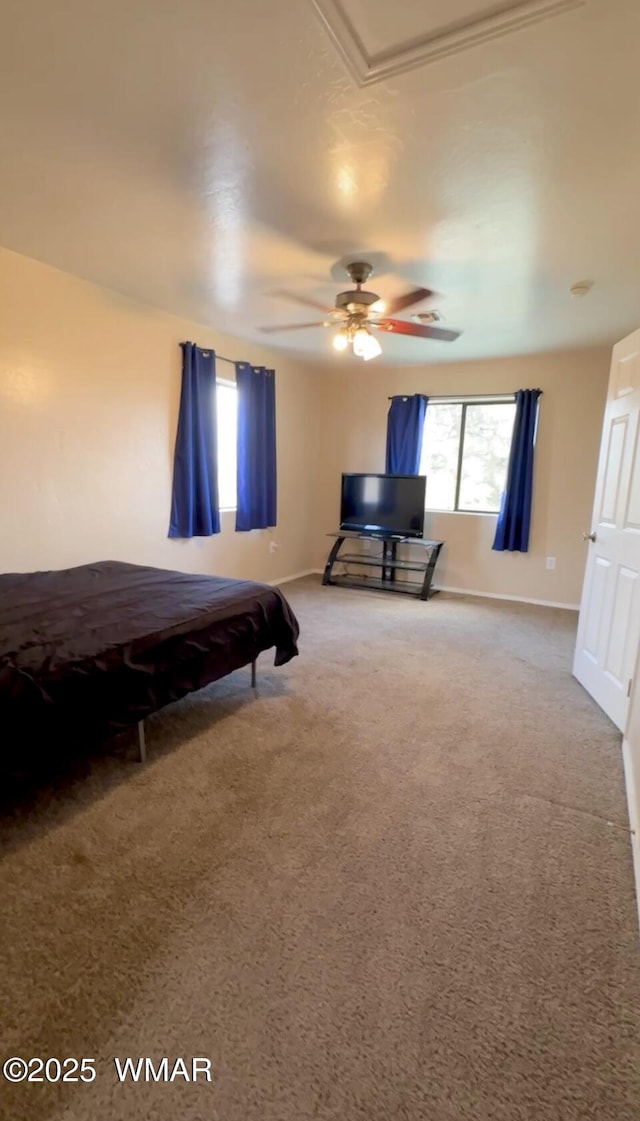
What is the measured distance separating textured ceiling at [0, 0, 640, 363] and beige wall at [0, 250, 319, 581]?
0.33 meters

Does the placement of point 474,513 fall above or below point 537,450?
below

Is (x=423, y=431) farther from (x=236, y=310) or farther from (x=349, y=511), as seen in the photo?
(x=236, y=310)

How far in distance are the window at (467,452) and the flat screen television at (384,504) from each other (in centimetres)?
42

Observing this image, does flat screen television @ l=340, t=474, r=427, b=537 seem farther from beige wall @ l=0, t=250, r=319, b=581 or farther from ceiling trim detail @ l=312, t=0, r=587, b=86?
ceiling trim detail @ l=312, t=0, r=587, b=86

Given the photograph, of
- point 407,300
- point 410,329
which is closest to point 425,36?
point 407,300

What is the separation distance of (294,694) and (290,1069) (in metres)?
1.89

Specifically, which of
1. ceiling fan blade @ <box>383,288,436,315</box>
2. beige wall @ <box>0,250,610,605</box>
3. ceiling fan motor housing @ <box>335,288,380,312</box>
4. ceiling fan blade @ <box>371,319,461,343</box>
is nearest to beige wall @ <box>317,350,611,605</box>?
beige wall @ <box>0,250,610,605</box>

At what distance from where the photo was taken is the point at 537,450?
4.96 metres

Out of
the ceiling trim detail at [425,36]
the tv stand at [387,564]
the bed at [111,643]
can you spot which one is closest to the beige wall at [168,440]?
the tv stand at [387,564]

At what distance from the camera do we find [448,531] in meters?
5.54

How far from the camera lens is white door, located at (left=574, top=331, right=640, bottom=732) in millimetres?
2635

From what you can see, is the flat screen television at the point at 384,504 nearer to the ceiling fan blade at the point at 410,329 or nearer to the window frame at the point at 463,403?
the window frame at the point at 463,403

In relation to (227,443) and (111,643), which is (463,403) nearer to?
(227,443)

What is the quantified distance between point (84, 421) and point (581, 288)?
10.9ft
